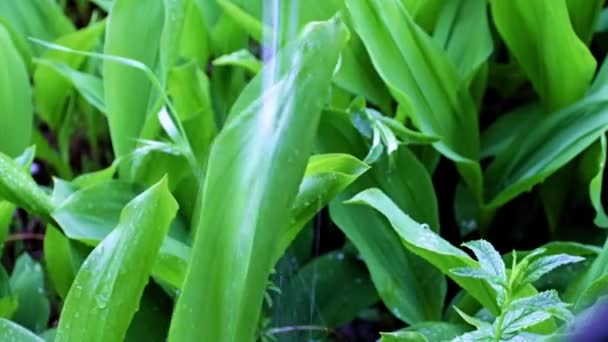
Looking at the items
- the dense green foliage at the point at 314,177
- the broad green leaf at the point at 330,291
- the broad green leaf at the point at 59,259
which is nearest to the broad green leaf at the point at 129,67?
the dense green foliage at the point at 314,177

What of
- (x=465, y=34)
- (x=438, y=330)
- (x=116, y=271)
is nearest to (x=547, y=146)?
(x=465, y=34)

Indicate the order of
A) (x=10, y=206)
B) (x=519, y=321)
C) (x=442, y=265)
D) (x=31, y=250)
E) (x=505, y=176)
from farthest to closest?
(x=31, y=250)
(x=505, y=176)
(x=10, y=206)
(x=442, y=265)
(x=519, y=321)

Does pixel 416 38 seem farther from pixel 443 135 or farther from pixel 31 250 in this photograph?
pixel 31 250

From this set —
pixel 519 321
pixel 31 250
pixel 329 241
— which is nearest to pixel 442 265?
pixel 519 321

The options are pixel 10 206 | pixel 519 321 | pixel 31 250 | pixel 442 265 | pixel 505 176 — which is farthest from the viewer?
pixel 31 250

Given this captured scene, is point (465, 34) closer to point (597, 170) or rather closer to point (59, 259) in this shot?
point (597, 170)

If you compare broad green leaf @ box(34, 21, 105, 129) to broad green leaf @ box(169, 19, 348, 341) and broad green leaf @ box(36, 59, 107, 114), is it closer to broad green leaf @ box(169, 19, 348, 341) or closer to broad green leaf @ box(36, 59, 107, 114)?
broad green leaf @ box(36, 59, 107, 114)
